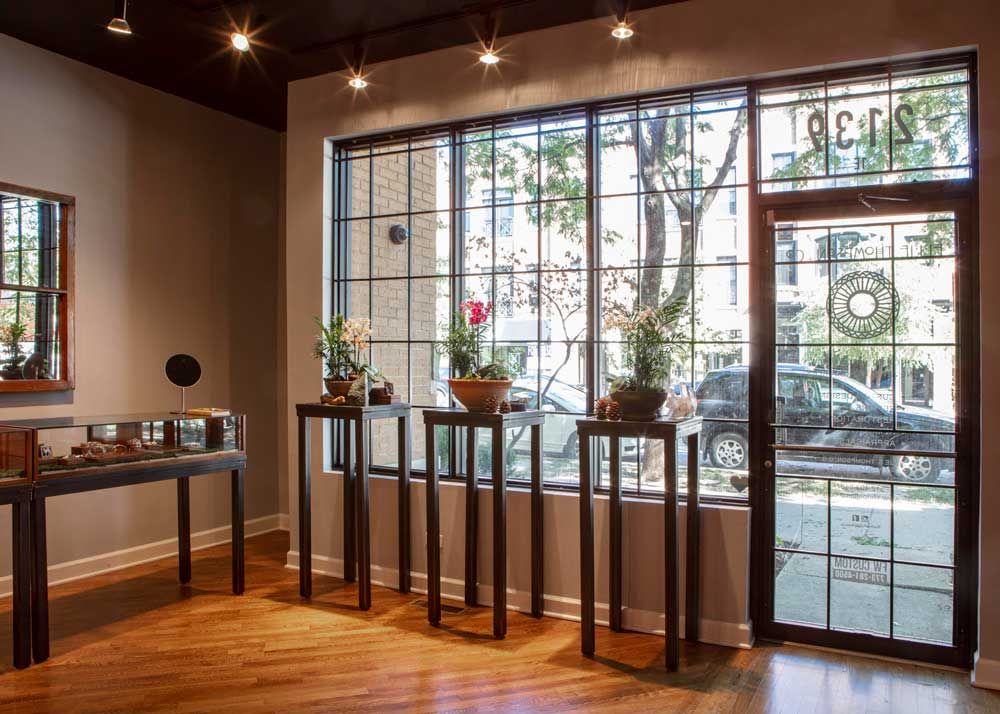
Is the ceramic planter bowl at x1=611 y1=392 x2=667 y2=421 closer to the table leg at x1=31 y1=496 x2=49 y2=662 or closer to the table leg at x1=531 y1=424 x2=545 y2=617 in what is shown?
the table leg at x1=531 y1=424 x2=545 y2=617

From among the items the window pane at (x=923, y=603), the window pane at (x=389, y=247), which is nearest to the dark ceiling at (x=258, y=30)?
the window pane at (x=389, y=247)

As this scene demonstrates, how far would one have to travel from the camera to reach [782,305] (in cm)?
354

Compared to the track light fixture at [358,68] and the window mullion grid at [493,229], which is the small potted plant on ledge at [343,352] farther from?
the track light fixture at [358,68]

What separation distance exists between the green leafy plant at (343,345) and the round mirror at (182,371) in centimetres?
74

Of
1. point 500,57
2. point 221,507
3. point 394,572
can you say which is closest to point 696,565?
point 394,572

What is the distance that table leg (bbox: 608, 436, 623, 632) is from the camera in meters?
3.51

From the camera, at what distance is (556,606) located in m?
3.88

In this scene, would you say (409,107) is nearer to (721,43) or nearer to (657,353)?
(721,43)

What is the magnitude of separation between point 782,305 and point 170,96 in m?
4.24

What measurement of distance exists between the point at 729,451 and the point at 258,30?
3402mm

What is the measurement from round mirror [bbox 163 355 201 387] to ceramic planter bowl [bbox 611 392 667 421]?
2572mm

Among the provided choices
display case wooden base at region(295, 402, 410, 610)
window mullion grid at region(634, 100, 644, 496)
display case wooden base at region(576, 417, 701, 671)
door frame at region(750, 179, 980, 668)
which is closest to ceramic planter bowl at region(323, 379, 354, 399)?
display case wooden base at region(295, 402, 410, 610)

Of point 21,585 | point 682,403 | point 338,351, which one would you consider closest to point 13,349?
point 21,585

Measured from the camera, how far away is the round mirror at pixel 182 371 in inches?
169
